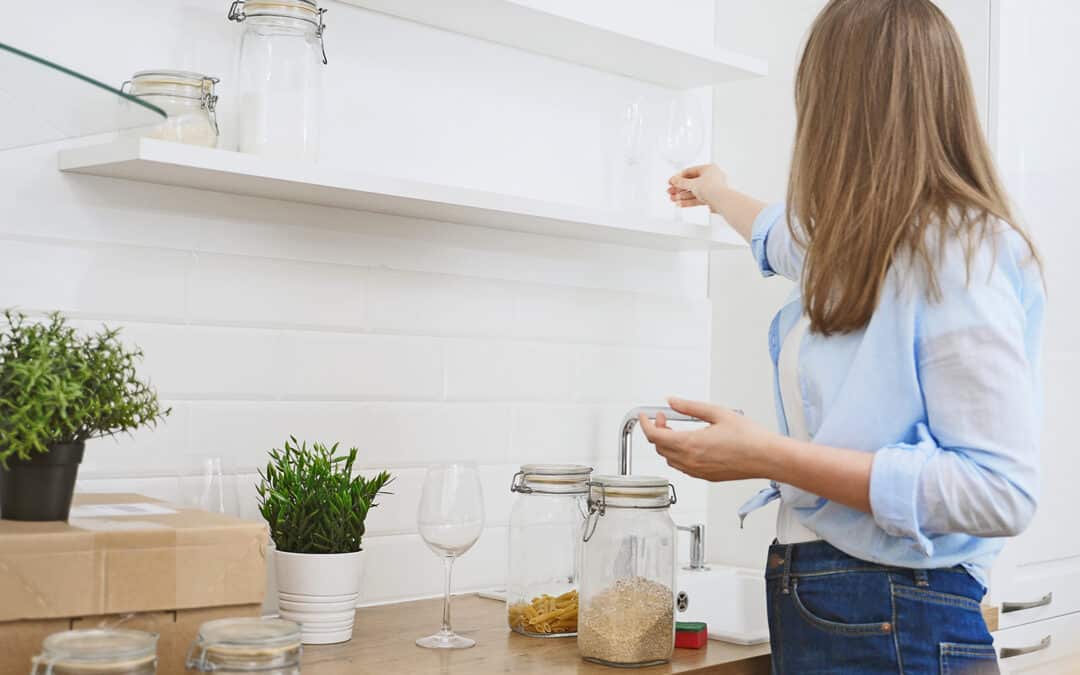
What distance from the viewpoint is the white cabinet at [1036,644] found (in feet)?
6.89

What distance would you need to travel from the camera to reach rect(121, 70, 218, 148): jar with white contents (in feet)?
4.86

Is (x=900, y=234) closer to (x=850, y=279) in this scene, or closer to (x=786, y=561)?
(x=850, y=279)

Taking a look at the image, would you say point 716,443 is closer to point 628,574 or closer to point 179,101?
point 628,574

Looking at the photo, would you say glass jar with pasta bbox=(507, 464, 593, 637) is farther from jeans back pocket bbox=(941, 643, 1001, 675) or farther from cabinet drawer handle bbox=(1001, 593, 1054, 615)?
cabinet drawer handle bbox=(1001, 593, 1054, 615)

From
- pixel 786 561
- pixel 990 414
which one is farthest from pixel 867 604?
pixel 990 414

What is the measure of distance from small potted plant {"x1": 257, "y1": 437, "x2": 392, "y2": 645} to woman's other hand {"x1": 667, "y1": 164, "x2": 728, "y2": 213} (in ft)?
2.52

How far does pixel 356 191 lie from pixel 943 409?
825mm

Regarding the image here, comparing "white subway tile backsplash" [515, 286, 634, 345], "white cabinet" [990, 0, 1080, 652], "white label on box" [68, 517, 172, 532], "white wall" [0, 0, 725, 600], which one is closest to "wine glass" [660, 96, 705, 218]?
"white wall" [0, 0, 725, 600]

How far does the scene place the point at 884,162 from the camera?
1351 mm

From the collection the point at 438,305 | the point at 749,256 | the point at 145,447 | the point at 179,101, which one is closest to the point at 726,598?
the point at 749,256

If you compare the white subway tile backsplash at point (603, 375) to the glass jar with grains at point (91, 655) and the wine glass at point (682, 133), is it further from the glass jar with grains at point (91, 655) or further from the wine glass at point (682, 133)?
the glass jar with grains at point (91, 655)

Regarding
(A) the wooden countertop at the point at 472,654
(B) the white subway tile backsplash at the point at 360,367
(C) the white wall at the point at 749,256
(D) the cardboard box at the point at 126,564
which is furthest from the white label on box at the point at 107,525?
(C) the white wall at the point at 749,256

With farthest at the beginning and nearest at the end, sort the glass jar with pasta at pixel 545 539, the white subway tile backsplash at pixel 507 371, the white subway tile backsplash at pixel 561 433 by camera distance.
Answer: the white subway tile backsplash at pixel 561 433 < the white subway tile backsplash at pixel 507 371 < the glass jar with pasta at pixel 545 539

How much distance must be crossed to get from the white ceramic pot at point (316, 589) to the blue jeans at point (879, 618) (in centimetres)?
58
